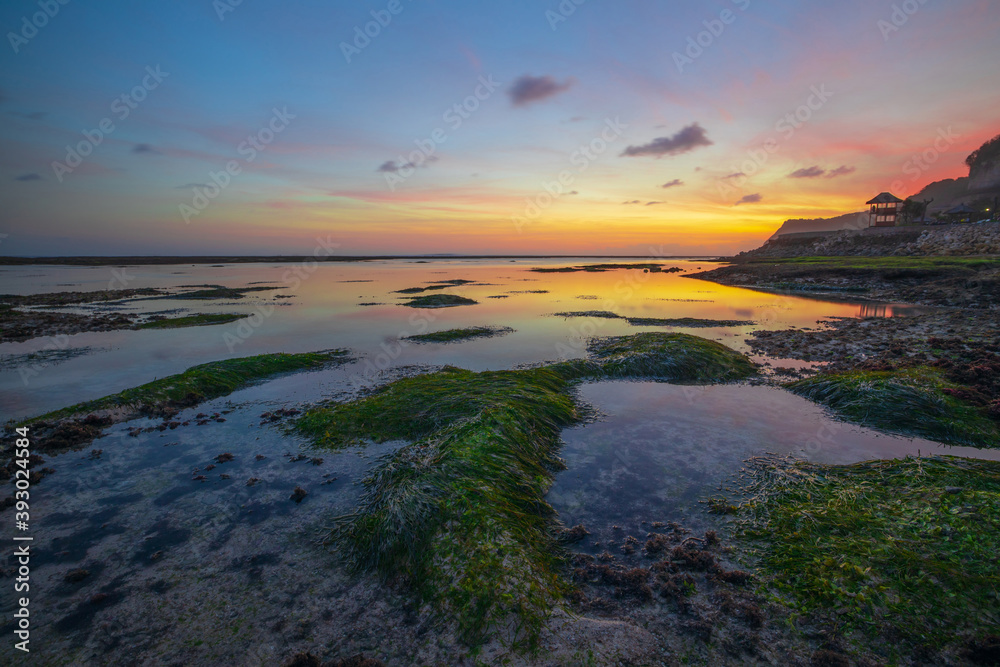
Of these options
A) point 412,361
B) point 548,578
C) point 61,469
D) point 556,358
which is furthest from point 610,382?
point 61,469

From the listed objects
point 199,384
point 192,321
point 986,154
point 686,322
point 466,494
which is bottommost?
point 199,384

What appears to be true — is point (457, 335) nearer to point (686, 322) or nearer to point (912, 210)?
point (686, 322)

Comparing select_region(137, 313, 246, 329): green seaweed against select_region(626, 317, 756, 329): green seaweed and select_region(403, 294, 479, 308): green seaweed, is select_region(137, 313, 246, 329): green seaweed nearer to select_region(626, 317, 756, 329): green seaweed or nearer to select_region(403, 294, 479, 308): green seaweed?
select_region(403, 294, 479, 308): green seaweed

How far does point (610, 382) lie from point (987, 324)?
56.2 feet

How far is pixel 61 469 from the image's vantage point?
734cm

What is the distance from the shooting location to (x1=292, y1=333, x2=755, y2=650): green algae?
4285 mm

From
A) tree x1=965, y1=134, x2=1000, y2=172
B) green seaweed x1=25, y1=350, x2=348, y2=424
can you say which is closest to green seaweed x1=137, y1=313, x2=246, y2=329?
green seaweed x1=25, y1=350, x2=348, y2=424

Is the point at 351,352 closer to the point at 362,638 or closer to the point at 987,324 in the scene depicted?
the point at 362,638

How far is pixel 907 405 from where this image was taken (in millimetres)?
8758

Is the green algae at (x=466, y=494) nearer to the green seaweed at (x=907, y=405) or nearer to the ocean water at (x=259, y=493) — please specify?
the ocean water at (x=259, y=493)

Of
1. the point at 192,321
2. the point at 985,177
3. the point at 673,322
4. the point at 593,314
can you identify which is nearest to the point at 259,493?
the point at 673,322

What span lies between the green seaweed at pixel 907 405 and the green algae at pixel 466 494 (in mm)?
6338

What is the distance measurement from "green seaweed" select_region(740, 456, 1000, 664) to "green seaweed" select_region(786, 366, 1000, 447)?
6.53ft

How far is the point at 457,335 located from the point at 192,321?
54.3ft
